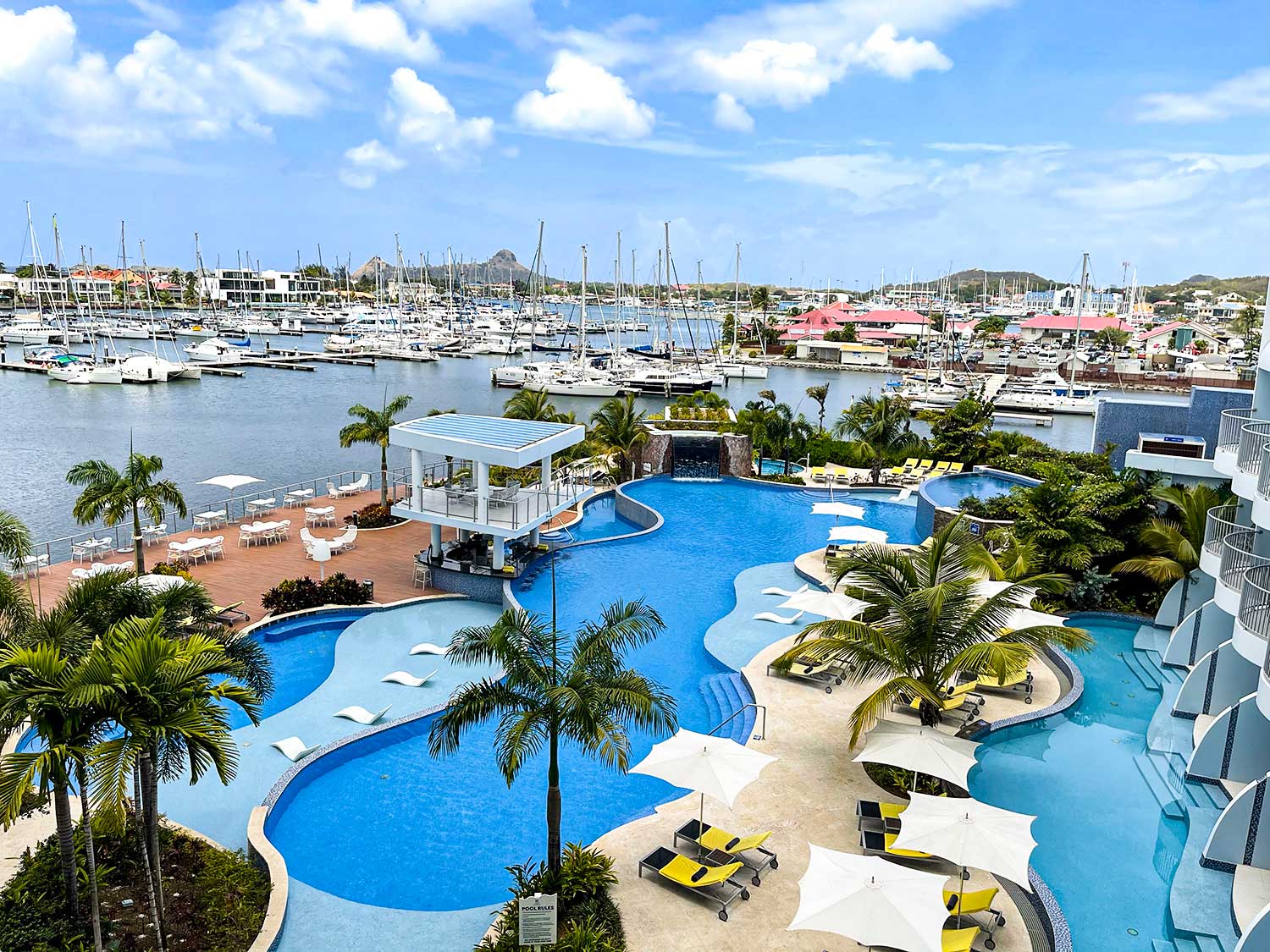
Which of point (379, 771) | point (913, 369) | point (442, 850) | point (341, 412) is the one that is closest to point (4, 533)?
point (379, 771)

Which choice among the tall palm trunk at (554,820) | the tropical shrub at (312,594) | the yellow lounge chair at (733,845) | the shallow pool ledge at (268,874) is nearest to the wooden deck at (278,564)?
the tropical shrub at (312,594)

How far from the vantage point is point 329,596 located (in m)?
20.9

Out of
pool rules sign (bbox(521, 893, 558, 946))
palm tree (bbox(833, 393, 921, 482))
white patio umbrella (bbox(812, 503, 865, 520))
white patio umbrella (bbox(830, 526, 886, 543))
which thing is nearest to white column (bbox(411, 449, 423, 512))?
white patio umbrella (bbox(830, 526, 886, 543))

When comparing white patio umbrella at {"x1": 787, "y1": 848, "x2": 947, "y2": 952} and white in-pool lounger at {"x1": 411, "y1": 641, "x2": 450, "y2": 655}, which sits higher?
white patio umbrella at {"x1": 787, "y1": 848, "x2": 947, "y2": 952}

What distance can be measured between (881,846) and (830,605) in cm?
619

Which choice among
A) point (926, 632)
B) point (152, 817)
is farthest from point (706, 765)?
point (152, 817)

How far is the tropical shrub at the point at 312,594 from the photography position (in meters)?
20.5

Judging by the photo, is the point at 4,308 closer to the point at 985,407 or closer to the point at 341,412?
the point at 341,412

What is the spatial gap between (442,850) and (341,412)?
56.7 meters

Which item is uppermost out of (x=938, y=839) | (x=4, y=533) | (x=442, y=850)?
(x=4, y=533)

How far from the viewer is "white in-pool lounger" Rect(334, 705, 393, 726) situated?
51.8 ft

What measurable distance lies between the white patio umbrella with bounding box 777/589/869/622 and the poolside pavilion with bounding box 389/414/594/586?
7256 mm

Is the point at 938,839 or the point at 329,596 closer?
the point at 938,839

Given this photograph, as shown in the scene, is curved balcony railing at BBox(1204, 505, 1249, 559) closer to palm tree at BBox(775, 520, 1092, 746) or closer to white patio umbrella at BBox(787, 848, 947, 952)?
palm tree at BBox(775, 520, 1092, 746)
